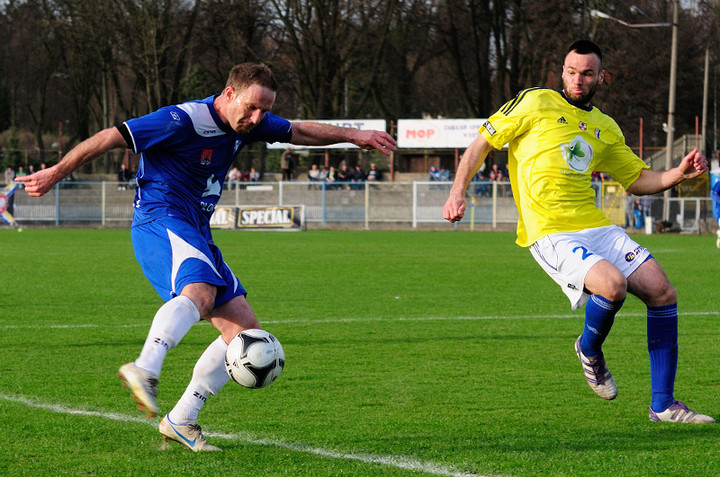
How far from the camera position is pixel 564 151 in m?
6.11

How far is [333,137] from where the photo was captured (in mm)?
5664

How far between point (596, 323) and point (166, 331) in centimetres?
269

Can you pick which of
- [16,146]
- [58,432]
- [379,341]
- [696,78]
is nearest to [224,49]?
[16,146]

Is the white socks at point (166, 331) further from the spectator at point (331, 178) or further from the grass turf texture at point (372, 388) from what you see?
the spectator at point (331, 178)

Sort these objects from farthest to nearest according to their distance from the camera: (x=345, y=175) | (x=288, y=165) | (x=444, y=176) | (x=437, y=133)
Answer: (x=437, y=133)
(x=288, y=165)
(x=444, y=176)
(x=345, y=175)

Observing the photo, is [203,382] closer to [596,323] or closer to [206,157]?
[206,157]

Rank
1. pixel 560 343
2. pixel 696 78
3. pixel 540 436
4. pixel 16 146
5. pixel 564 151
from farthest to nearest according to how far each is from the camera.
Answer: pixel 16 146
pixel 696 78
pixel 560 343
pixel 564 151
pixel 540 436

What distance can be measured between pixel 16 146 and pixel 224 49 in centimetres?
2284

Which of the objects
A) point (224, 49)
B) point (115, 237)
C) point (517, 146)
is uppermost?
point (224, 49)

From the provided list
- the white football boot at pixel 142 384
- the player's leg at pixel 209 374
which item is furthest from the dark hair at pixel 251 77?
the white football boot at pixel 142 384

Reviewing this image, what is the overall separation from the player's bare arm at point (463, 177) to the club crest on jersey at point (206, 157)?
1.39 meters

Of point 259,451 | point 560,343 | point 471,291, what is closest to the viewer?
point 259,451

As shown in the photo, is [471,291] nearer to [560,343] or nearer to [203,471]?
[560,343]

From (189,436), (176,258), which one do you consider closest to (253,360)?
(189,436)
